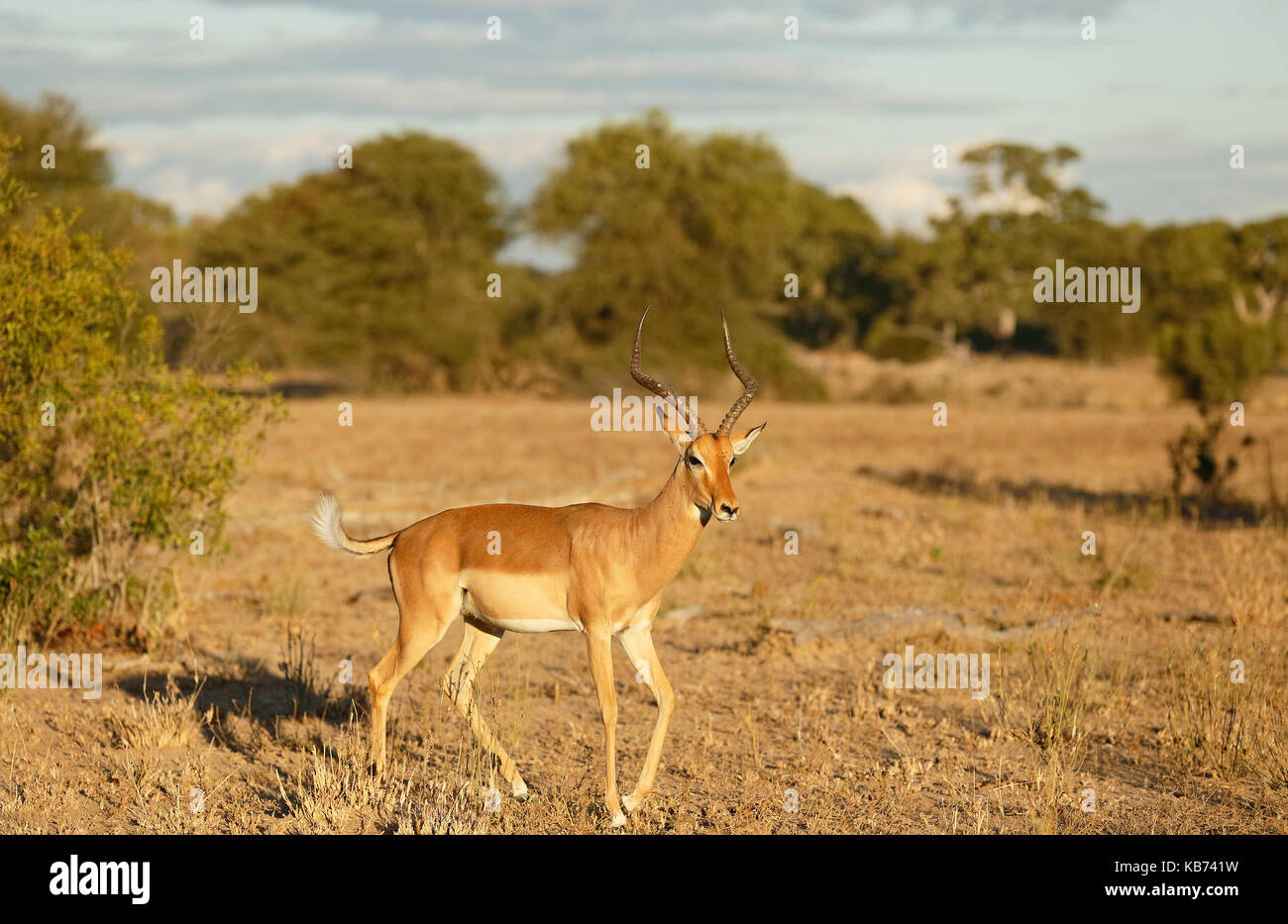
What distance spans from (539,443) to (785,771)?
54.5 ft

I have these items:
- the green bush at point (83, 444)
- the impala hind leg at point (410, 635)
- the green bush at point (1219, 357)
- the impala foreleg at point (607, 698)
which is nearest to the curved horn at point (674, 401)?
the impala foreleg at point (607, 698)

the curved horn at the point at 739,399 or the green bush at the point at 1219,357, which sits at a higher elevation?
the green bush at the point at 1219,357

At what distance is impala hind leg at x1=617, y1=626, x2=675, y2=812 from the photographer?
630 cm

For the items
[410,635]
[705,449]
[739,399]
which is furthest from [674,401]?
[410,635]

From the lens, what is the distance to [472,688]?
6.93 meters

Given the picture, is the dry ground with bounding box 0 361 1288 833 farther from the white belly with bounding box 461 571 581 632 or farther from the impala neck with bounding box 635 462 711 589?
the impala neck with bounding box 635 462 711 589

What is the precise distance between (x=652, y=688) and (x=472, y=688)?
1037 millimetres

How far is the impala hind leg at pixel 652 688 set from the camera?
630cm

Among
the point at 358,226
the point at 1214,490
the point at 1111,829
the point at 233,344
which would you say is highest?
the point at 358,226

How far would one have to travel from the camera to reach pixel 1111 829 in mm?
6207

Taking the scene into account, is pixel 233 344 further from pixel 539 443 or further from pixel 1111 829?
pixel 1111 829

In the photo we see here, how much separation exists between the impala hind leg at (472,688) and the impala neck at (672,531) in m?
1.13

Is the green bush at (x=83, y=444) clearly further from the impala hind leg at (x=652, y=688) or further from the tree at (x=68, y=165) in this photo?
the tree at (x=68, y=165)
